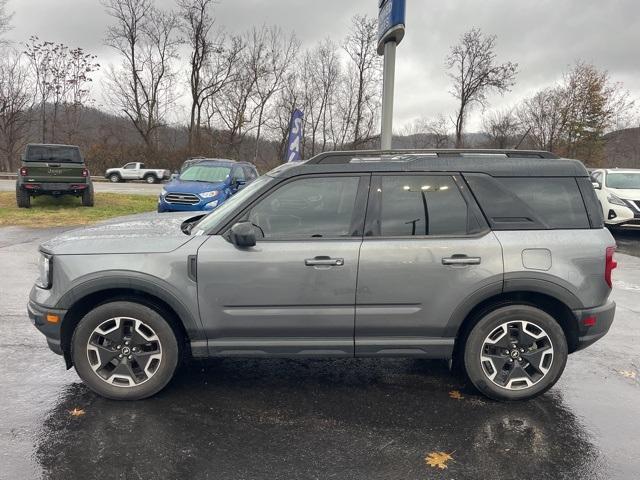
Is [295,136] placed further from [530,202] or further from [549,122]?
A: [549,122]

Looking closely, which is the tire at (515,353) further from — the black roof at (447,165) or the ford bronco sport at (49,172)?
the ford bronco sport at (49,172)

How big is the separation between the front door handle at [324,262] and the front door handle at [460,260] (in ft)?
2.52

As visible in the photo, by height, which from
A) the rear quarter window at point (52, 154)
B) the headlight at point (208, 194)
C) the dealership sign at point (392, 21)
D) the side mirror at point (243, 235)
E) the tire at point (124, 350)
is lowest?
the tire at point (124, 350)

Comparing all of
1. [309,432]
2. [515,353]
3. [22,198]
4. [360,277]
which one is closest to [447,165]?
[360,277]

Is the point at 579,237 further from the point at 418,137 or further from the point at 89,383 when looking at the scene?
the point at 418,137

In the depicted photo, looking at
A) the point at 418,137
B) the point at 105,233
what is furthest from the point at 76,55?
the point at 105,233

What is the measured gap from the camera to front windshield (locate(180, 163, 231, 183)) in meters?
13.2

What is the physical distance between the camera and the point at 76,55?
47406 mm

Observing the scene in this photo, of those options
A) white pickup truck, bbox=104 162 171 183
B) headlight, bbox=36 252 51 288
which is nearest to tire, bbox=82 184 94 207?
headlight, bbox=36 252 51 288

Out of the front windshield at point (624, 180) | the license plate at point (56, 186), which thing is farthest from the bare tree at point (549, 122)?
the license plate at point (56, 186)

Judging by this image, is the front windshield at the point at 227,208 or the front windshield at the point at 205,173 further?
the front windshield at the point at 205,173

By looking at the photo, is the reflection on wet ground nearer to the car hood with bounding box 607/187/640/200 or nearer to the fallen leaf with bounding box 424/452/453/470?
the fallen leaf with bounding box 424/452/453/470

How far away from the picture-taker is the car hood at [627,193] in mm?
12562

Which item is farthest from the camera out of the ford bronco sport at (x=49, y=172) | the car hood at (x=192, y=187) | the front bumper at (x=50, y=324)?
the ford bronco sport at (x=49, y=172)
